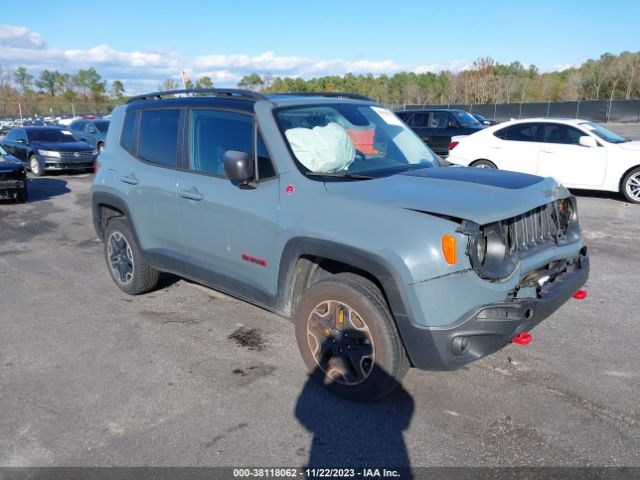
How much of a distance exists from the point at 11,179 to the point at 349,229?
10.6 metres

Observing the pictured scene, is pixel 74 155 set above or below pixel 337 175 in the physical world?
below

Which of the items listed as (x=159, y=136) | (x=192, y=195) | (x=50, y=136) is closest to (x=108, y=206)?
(x=159, y=136)

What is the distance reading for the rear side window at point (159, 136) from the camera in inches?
180

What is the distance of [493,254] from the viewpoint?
3.02m

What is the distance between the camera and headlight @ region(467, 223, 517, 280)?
2.95 metres

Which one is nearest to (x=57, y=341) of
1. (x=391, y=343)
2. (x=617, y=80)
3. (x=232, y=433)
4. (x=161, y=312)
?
(x=161, y=312)

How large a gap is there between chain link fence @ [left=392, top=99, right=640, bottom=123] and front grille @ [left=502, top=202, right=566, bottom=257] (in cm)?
3675

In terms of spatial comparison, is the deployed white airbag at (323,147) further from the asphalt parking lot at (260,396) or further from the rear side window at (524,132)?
the rear side window at (524,132)

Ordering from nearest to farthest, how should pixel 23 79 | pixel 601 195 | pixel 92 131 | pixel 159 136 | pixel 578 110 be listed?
pixel 159 136
pixel 601 195
pixel 92 131
pixel 578 110
pixel 23 79

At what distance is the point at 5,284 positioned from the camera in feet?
20.0

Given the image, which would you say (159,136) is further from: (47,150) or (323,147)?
(47,150)

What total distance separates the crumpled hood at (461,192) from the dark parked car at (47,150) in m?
14.9

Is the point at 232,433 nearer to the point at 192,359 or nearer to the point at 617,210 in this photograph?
the point at 192,359

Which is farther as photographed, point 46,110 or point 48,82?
point 48,82
